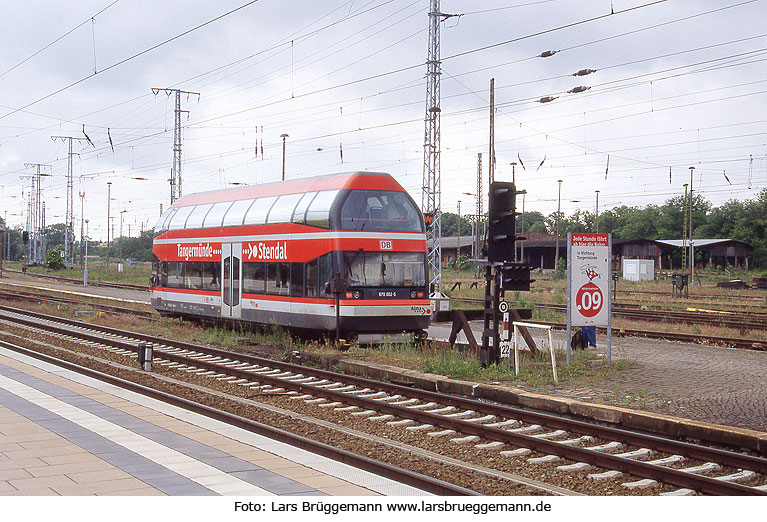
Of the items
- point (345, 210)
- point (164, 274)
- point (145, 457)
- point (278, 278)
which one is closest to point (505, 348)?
point (345, 210)

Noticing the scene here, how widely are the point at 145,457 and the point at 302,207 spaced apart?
11.0m

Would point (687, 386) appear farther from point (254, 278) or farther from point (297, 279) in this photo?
point (254, 278)

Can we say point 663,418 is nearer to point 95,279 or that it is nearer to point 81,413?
point 81,413

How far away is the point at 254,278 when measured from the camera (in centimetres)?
1967

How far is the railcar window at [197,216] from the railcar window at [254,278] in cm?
324

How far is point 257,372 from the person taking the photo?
15.7 meters

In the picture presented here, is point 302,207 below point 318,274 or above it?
above

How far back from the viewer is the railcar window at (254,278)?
19281 millimetres

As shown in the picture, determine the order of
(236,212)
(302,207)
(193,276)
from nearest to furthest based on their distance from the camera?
(302,207), (236,212), (193,276)

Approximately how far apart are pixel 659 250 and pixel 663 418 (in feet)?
232

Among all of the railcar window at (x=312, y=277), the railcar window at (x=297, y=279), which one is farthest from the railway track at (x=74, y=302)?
the railcar window at (x=312, y=277)

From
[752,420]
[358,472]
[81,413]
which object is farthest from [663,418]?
[81,413]

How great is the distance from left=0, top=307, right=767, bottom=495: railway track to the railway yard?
2cm

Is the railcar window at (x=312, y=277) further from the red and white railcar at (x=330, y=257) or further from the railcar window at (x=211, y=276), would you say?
the railcar window at (x=211, y=276)
